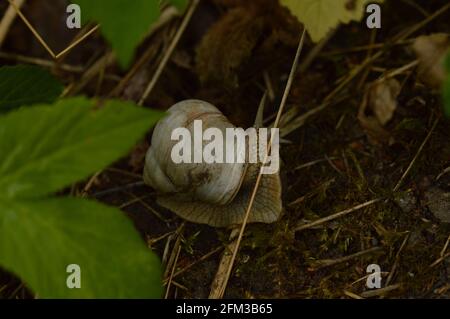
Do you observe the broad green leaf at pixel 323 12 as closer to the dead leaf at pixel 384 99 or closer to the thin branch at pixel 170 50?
the dead leaf at pixel 384 99

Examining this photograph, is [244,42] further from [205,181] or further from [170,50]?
[205,181]

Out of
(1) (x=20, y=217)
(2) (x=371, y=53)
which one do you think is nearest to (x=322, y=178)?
(2) (x=371, y=53)

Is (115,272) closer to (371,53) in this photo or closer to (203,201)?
(203,201)

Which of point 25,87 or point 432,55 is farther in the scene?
point 432,55

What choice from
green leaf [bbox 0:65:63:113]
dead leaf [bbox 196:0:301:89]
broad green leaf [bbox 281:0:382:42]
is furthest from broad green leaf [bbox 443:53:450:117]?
green leaf [bbox 0:65:63:113]

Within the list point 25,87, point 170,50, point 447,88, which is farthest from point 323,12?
point 25,87

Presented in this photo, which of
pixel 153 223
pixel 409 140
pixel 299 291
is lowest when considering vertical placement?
pixel 299 291

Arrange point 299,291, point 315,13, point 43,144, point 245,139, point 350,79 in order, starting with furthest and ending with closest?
1. point 350,79
2. point 245,139
3. point 299,291
4. point 315,13
5. point 43,144
